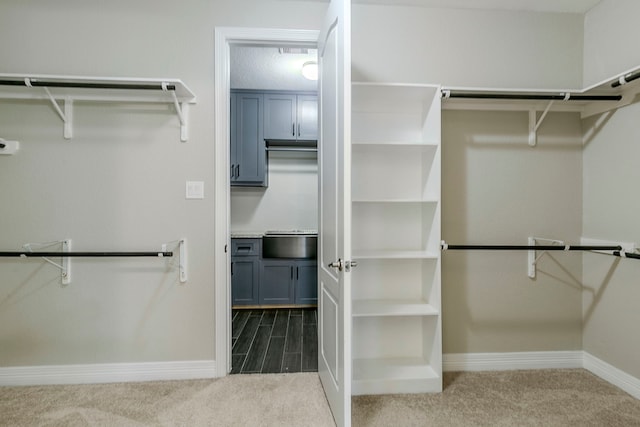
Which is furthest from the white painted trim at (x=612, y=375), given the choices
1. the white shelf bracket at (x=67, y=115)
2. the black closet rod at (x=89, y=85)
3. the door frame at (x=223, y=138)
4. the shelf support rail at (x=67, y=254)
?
the white shelf bracket at (x=67, y=115)

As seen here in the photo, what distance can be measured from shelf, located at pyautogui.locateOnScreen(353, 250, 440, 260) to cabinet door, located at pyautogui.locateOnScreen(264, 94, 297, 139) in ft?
6.93

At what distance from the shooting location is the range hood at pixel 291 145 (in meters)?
3.65

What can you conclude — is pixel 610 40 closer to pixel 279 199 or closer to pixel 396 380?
pixel 396 380

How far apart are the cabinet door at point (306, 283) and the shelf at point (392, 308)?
155 cm

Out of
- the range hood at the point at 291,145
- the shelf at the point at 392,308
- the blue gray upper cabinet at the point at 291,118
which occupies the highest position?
the blue gray upper cabinet at the point at 291,118

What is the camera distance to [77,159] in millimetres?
1979

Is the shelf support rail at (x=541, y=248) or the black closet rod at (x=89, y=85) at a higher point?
the black closet rod at (x=89, y=85)

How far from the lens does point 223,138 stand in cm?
206

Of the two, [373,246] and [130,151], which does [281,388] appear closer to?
[373,246]

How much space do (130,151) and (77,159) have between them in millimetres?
338

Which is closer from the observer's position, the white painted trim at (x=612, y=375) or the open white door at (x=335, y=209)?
the open white door at (x=335, y=209)

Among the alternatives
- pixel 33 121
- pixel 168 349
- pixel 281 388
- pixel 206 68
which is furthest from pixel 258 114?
pixel 281 388

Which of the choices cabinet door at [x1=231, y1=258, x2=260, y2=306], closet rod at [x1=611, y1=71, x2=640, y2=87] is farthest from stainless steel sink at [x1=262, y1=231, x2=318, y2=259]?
closet rod at [x1=611, y1=71, x2=640, y2=87]

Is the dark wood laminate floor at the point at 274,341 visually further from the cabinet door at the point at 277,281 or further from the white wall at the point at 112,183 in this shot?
the white wall at the point at 112,183
